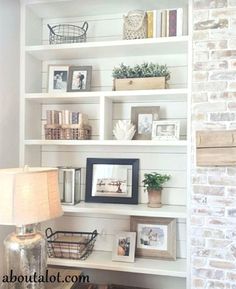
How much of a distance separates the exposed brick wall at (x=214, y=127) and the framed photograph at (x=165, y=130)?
17 cm

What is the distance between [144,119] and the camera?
2.28 meters

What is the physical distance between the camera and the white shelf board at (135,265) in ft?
6.75

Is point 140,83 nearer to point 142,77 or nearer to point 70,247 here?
point 142,77

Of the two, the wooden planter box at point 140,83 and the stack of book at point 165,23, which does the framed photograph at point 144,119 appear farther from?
the stack of book at point 165,23

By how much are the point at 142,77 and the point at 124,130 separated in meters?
0.38

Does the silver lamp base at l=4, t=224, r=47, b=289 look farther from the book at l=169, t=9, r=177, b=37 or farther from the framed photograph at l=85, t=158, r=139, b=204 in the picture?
the book at l=169, t=9, r=177, b=37

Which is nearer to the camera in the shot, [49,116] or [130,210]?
[130,210]

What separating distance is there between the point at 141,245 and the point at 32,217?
104cm

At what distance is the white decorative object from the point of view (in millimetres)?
2189

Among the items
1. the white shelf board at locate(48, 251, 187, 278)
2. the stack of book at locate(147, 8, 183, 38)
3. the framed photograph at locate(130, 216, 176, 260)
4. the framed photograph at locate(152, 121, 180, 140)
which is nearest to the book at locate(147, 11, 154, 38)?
the stack of book at locate(147, 8, 183, 38)

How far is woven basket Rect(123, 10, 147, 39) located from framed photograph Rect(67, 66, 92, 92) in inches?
16.1

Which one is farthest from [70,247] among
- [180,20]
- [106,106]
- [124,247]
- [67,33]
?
[180,20]

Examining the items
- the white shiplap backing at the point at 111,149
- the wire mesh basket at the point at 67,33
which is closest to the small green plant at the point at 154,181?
the white shiplap backing at the point at 111,149

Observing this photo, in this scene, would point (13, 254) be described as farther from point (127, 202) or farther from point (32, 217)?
point (127, 202)
